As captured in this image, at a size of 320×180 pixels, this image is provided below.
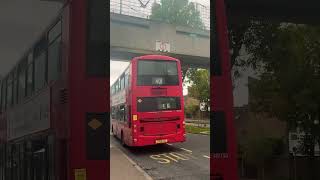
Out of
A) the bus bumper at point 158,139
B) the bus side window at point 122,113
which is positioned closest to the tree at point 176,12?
the bus side window at point 122,113

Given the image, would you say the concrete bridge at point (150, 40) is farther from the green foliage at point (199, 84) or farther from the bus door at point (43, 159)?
the bus door at point (43, 159)

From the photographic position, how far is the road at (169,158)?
5.34 m

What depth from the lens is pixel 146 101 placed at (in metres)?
5.55

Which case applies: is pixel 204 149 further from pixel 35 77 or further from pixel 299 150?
pixel 299 150

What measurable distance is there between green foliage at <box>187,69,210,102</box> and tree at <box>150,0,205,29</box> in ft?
1.76

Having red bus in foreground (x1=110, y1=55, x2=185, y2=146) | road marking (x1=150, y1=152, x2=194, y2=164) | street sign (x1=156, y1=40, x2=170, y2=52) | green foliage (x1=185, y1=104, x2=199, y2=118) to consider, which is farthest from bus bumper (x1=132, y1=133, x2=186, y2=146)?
street sign (x1=156, y1=40, x2=170, y2=52)

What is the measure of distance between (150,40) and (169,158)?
126 centimetres

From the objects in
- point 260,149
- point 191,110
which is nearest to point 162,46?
point 191,110

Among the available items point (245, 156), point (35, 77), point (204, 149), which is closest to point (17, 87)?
point (35, 77)

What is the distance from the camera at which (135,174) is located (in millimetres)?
5312

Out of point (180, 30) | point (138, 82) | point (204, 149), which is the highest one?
point (180, 30)

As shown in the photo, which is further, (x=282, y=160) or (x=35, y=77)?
(x=282, y=160)

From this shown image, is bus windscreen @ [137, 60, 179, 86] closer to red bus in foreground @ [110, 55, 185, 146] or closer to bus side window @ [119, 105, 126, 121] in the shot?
red bus in foreground @ [110, 55, 185, 146]

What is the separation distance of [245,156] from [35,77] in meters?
7.62
